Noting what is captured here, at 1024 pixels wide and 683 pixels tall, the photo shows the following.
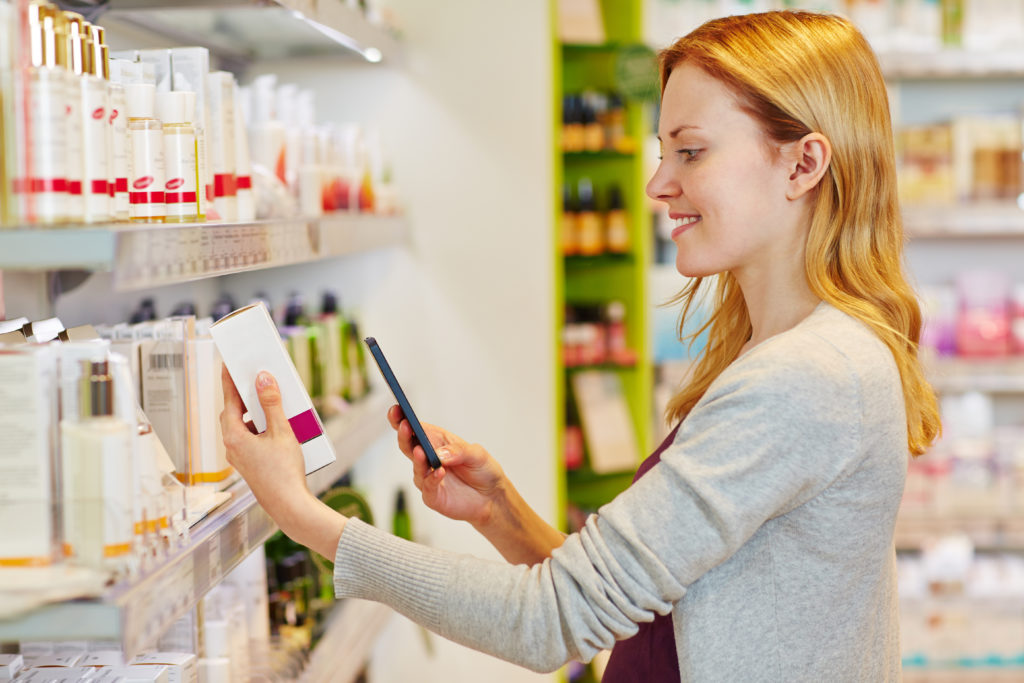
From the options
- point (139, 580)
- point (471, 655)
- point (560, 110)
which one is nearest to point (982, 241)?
point (560, 110)

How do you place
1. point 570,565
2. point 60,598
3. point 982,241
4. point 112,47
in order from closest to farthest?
1. point 60,598
2. point 570,565
3. point 112,47
4. point 982,241

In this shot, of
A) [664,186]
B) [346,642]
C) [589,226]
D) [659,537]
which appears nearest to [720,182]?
[664,186]

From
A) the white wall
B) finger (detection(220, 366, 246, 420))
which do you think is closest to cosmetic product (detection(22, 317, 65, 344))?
finger (detection(220, 366, 246, 420))

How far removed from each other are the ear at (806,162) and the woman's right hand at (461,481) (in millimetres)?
566

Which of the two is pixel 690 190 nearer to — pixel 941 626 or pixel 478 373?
pixel 478 373

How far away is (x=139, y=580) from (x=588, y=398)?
9.30ft

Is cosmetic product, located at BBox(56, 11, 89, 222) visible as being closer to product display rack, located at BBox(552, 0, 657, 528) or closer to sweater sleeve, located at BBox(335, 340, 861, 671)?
sweater sleeve, located at BBox(335, 340, 861, 671)

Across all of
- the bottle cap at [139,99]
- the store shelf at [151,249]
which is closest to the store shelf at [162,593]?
the store shelf at [151,249]

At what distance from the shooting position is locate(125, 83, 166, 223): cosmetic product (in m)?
1.29

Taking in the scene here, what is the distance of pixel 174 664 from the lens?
140 cm

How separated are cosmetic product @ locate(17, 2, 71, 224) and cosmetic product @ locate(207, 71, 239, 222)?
1.69 ft

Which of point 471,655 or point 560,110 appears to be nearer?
point 471,655

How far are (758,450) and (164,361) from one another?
0.80m

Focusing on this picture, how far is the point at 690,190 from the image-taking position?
1.36 m
